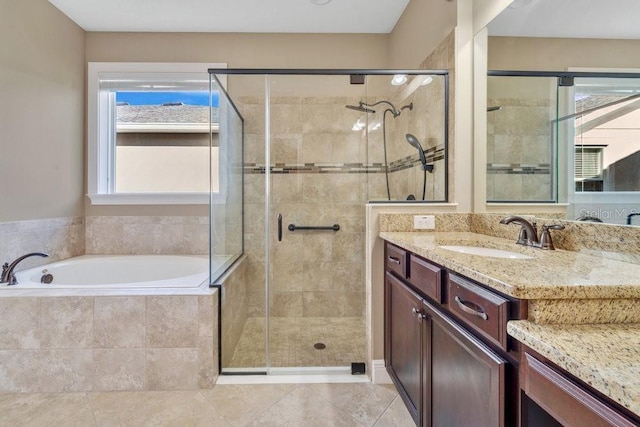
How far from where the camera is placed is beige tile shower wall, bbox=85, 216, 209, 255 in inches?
113

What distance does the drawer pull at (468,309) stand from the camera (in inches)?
33.1

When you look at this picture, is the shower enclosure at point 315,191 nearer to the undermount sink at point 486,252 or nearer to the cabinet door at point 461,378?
the undermount sink at point 486,252

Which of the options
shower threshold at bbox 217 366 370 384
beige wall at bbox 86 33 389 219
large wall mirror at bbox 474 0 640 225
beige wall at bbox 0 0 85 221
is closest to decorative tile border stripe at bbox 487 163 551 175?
large wall mirror at bbox 474 0 640 225

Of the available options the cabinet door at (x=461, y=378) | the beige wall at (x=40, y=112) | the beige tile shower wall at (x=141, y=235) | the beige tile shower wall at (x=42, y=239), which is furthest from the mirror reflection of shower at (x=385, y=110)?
the beige tile shower wall at (x=42, y=239)

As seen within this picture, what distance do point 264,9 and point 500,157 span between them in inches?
86.7

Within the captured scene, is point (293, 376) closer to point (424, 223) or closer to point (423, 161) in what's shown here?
point (424, 223)

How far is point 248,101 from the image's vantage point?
2451 mm

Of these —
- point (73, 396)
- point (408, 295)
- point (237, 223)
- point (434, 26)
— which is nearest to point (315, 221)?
point (237, 223)

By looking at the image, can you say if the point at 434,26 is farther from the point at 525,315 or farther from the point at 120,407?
the point at 120,407

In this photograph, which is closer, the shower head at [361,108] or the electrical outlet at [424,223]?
the electrical outlet at [424,223]

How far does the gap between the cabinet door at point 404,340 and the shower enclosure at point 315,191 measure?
1.56 ft

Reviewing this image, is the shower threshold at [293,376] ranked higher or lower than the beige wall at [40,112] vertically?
lower

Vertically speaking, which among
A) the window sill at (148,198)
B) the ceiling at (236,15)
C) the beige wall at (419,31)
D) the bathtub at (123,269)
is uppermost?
the ceiling at (236,15)

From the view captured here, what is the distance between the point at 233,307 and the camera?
2.19 m
